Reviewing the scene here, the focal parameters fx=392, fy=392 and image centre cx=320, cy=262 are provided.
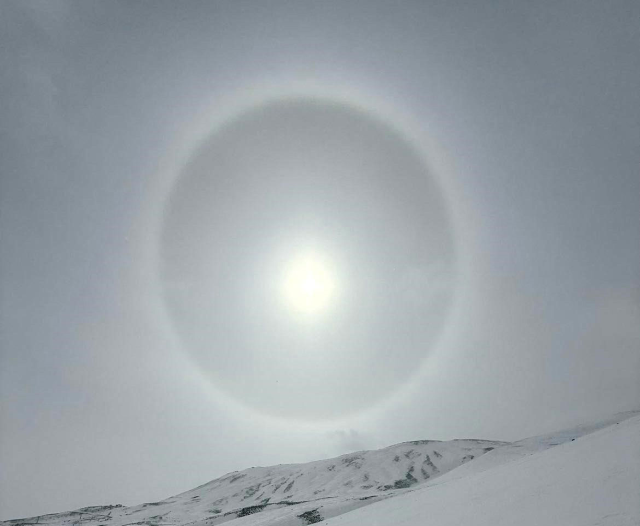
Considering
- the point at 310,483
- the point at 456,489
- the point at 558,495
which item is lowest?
the point at 558,495

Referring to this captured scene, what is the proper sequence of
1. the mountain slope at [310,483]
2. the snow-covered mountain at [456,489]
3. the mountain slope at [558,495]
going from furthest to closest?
the mountain slope at [310,483] < the snow-covered mountain at [456,489] < the mountain slope at [558,495]

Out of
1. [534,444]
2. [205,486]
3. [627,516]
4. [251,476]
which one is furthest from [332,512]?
[205,486]

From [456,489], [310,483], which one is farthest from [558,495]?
[310,483]

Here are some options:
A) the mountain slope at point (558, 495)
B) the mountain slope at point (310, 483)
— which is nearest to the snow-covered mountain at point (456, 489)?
the mountain slope at point (558, 495)

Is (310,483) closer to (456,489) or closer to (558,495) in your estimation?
(456,489)

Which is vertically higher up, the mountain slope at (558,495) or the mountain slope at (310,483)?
the mountain slope at (310,483)

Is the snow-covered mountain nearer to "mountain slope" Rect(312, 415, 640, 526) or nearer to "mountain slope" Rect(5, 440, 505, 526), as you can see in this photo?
"mountain slope" Rect(312, 415, 640, 526)

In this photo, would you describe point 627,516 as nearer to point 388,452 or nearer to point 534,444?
point 534,444

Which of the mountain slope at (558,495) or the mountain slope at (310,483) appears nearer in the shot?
the mountain slope at (558,495)

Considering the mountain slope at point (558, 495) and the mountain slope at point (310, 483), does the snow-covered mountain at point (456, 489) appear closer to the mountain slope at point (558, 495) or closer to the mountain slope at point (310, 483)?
the mountain slope at point (558, 495)
